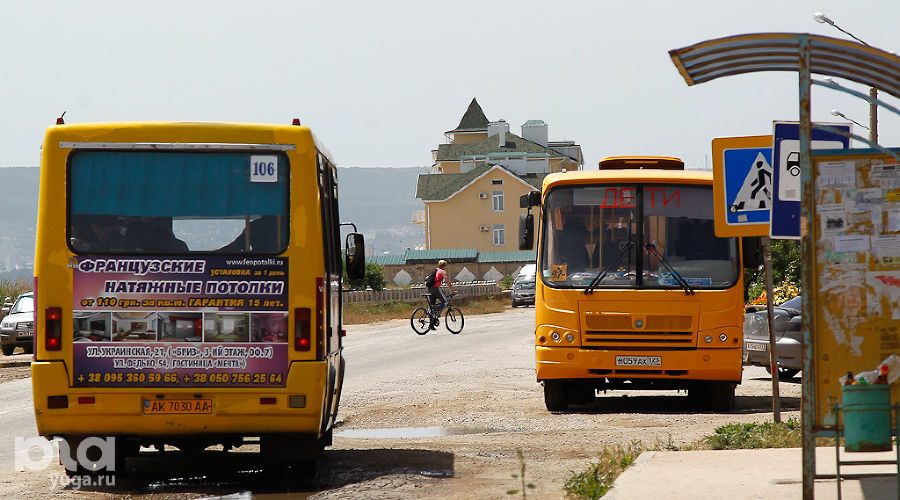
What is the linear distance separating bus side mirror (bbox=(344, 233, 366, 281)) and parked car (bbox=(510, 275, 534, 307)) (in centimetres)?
5046

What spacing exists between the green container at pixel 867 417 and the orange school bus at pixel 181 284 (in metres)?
4.05

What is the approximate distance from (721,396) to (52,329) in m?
8.51

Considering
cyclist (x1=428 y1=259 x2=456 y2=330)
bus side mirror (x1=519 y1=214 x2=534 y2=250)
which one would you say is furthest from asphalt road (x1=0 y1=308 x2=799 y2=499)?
cyclist (x1=428 y1=259 x2=456 y2=330)

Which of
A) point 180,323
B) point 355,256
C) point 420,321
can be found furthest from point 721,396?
point 420,321

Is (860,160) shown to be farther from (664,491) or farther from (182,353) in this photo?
(182,353)

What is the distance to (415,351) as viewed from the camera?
28922mm

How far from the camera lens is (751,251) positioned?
50.5 feet

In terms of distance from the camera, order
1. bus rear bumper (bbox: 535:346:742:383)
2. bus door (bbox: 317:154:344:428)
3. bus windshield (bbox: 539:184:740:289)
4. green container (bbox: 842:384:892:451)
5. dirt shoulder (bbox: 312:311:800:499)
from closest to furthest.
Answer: green container (bbox: 842:384:892:451), dirt shoulder (bbox: 312:311:800:499), bus door (bbox: 317:154:344:428), bus rear bumper (bbox: 535:346:742:383), bus windshield (bbox: 539:184:740:289)

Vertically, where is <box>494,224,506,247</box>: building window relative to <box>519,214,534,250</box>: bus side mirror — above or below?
above

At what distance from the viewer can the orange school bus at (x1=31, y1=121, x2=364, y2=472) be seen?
378 inches

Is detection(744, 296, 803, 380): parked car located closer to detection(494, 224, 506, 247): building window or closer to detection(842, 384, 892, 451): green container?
detection(842, 384, 892, 451): green container

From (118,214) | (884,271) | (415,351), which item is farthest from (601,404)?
(415,351)

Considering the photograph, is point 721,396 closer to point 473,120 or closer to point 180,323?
point 180,323

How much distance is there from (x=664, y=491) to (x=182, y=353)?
3.72 meters
